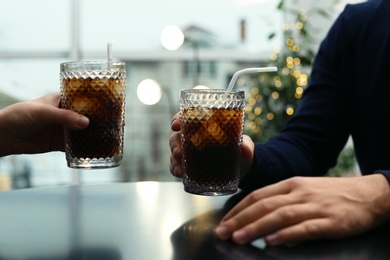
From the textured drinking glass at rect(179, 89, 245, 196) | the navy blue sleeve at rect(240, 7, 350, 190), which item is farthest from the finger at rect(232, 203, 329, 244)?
the navy blue sleeve at rect(240, 7, 350, 190)

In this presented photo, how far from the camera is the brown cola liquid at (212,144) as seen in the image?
0.97m

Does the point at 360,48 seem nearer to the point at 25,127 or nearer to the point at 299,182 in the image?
the point at 299,182

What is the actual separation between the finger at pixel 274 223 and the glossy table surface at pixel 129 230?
14 millimetres

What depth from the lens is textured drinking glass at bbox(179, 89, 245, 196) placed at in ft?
3.18

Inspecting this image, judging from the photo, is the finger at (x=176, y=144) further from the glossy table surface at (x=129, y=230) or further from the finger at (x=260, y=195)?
the finger at (x=260, y=195)

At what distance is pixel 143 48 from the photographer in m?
4.16

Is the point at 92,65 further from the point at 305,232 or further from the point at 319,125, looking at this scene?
the point at 319,125

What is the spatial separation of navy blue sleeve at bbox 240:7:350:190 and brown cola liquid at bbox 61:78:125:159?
1.37ft

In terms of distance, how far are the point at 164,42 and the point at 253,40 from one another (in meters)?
0.65

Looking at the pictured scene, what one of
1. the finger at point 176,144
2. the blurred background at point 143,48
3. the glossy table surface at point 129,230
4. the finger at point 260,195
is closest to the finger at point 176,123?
the finger at point 176,144

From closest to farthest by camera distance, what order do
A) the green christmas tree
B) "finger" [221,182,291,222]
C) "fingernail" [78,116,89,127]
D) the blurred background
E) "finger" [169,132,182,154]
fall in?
"finger" [221,182,291,222] → "fingernail" [78,116,89,127] → "finger" [169,132,182,154] → the green christmas tree → the blurred background

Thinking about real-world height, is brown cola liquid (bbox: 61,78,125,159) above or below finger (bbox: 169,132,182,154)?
above

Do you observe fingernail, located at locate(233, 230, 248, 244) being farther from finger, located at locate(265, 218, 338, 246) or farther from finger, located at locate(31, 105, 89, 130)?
finger, located at locate(31, 105, 89, 130)

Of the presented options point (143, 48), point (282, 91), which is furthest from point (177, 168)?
point (143, 48)
